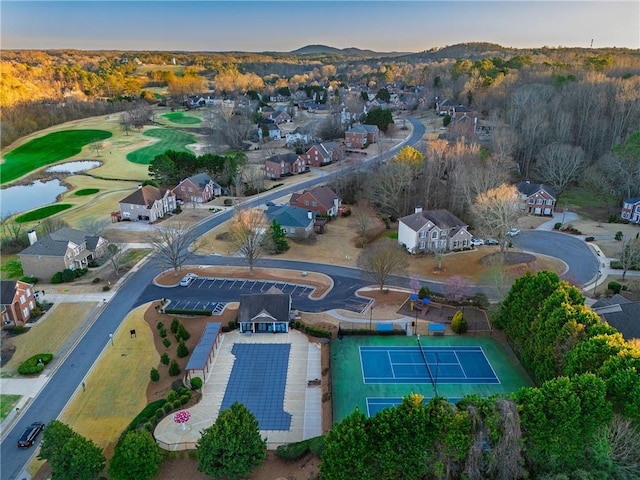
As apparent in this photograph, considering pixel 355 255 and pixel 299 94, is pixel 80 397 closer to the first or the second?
pixel 355 255

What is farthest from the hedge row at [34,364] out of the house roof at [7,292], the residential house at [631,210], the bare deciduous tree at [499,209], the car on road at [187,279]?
the residential house at [631,210]

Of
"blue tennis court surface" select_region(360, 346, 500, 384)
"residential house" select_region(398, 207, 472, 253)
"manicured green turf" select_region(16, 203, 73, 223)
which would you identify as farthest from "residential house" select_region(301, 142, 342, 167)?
"blue tennis court surface" select_region(360, 346, 500, 384)

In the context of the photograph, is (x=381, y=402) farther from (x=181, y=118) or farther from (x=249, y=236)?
(x=181, y=118)

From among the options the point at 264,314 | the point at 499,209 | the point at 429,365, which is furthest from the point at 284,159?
the point at 429,365

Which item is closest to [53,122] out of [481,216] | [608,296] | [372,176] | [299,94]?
[299,94]

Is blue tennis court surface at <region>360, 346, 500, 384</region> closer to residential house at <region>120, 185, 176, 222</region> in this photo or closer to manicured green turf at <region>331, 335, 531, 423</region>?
manicured green turf at <region>331, 335, 531, 423</region>

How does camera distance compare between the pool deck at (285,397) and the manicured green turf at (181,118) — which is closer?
the pool deck at (285,397)

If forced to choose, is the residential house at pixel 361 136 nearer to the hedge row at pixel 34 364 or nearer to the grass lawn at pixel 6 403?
the hedge row at pixel 34 364
